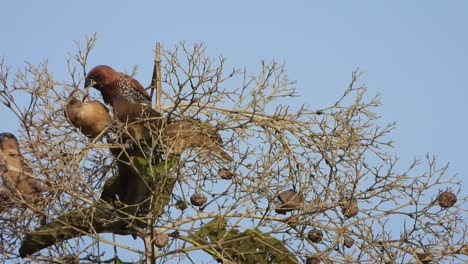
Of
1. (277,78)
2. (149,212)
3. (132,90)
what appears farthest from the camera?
(277,78)

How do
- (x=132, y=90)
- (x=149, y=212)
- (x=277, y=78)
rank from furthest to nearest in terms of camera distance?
(x=277, y=78), (x=132, y=90), (x=149, y=212)

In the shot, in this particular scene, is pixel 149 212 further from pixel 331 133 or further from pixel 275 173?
pixel 331 133

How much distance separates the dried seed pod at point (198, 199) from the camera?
349 centimetres

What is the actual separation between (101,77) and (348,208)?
49.2 inches

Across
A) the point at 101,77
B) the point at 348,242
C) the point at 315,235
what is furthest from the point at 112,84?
the point at 348,242

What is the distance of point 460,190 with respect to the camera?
3.97m

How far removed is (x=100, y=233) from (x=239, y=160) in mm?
685

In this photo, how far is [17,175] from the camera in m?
3.58

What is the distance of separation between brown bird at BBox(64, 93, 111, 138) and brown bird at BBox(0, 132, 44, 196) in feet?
0.96

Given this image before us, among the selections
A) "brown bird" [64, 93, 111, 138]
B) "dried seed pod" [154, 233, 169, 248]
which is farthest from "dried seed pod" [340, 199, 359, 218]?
"brown bird" [64, 93, 111, 138]

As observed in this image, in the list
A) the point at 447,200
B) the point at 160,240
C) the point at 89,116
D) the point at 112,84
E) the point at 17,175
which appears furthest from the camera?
the point at 447,200

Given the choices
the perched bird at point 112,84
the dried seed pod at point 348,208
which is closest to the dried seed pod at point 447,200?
the dried seed pod at point 348,208

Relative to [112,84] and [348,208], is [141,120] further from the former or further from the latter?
[348,208]

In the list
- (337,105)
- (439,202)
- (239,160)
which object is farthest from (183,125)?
(439,202)
